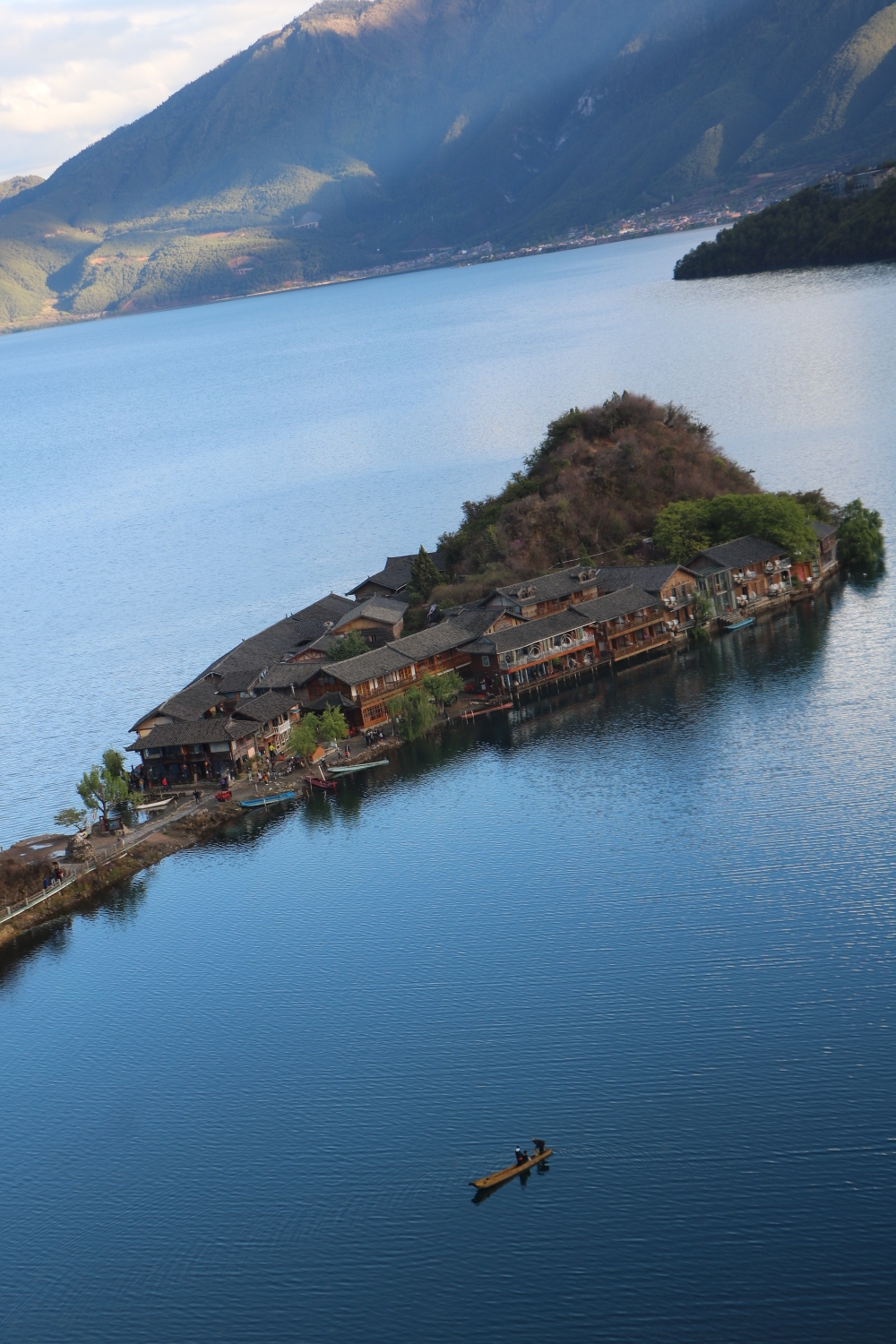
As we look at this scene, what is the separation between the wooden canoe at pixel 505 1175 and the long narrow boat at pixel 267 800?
62.8 ft

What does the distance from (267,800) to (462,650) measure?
9.61 meters

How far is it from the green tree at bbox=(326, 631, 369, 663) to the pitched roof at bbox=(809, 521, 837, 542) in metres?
17.6

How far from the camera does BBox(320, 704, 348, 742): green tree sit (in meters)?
41.5

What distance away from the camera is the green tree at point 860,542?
5184cm

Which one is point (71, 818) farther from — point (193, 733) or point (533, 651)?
point (533, 651)

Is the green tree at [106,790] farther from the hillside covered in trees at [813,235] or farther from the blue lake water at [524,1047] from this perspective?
the hillside covered in trees at [813,235]

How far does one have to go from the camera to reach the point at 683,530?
50906mm

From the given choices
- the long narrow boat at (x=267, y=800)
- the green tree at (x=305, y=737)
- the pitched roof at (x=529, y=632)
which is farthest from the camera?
the pitched roof at (x=529, y=632)

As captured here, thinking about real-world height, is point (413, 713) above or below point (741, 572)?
below

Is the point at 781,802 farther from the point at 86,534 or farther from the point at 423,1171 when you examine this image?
the point at 86,534

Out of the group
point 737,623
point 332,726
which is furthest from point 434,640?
point 737,623

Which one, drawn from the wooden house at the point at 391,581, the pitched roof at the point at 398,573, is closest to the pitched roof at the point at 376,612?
the wooden house at the point at 391,581

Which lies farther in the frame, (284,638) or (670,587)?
(284,638)

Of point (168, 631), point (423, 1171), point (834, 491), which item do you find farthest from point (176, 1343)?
point (834, 491)
